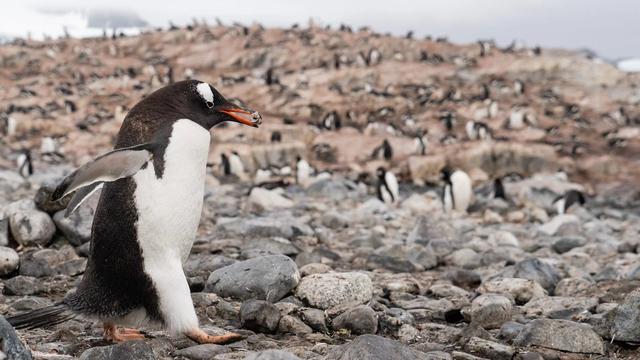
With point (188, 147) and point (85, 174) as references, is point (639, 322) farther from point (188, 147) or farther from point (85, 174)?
point (85, 174)

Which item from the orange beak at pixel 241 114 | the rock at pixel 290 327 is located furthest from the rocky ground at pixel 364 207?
the orange beak at pixel 241 114

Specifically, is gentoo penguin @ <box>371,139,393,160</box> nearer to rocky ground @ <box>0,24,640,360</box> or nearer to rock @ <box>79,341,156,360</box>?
rocky ground @ <box>0,24,640,360</box>

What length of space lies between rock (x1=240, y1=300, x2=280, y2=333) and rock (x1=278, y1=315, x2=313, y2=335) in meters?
0.04

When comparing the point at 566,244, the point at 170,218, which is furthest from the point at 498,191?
the point at 170,218

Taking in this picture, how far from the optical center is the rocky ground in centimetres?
396

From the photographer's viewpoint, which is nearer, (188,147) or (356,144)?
(188,147)

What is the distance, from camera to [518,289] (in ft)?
18.1

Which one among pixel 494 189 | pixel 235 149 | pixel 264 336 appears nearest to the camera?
pixel 264 336

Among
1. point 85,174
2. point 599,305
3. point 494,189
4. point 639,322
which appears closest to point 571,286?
point 599,305

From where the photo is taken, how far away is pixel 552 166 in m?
21.7

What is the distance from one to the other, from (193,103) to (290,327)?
146 cm

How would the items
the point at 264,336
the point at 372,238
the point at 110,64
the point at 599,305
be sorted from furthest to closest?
1. the point at 110,64
2. the point at 372,238
3. the point at 599,305
4. the point at 264,336

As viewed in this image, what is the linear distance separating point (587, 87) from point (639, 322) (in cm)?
3538

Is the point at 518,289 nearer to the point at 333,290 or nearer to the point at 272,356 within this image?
the point at 333,290
